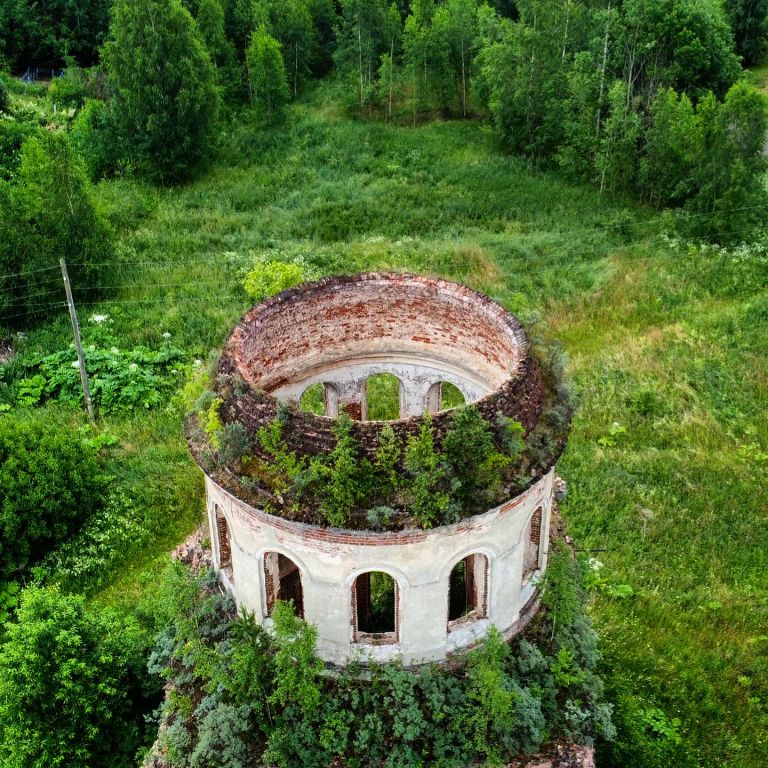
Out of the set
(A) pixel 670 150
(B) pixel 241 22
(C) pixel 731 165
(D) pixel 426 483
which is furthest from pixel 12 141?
(D) pixel 426 483

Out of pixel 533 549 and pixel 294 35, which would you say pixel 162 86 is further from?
pixel 533 549

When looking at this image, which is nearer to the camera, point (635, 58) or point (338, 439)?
point (338, 439)

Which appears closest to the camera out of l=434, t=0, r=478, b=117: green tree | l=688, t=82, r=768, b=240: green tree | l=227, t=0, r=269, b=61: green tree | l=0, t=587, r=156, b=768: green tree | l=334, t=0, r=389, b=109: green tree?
l=0, t=587, r=156, b=768: green tree

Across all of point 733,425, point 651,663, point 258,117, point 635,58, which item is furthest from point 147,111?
point 651,663

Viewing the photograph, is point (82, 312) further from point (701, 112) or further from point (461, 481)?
point (701, 112)

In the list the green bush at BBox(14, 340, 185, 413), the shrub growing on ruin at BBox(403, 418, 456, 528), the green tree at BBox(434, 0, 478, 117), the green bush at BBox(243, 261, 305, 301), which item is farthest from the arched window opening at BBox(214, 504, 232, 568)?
the green tree at BBox(434, 0, 478, 117)

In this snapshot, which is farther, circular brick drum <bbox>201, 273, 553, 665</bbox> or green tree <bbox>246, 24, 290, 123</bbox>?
green tree <bbox>246, 24, 290, 123</bbox>

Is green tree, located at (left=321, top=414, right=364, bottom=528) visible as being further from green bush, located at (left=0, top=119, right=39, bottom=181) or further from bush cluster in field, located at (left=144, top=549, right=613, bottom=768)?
green bush, located at (left=0, top=119, right=39, bottom=181)
